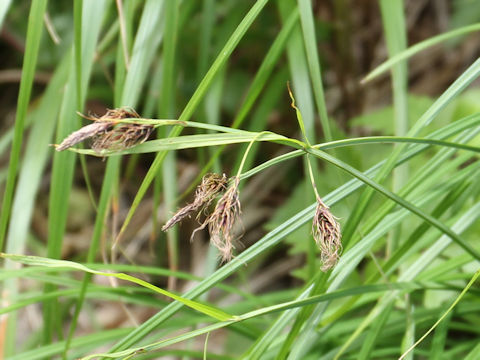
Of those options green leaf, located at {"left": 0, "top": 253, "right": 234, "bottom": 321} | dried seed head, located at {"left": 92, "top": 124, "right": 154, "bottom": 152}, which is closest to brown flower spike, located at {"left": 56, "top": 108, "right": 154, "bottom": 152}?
dried seed head, located at {"left": 92, "top": 124, "right": 154, "bottom": 152}

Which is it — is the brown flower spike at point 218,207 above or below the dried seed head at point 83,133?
below

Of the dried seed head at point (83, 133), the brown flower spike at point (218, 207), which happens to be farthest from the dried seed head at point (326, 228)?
the dried seed head at point (83, 133)

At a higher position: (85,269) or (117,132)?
(117,132)

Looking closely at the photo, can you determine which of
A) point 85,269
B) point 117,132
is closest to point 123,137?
point 117,132

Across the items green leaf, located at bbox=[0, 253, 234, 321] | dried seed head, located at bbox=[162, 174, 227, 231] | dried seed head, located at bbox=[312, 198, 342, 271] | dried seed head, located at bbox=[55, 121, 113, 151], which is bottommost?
green leaf, located at bbox=[0, 253, 234, 321]

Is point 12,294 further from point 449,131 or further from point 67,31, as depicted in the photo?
point 67,31

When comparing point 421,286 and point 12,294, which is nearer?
point 421,286

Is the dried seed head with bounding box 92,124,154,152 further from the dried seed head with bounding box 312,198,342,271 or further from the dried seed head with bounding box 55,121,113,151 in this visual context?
the dried seed head with bounding box 312,198,342,271

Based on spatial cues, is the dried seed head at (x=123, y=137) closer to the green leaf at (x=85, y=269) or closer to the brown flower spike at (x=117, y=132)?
the brown flower spike at (x=117, y=132)

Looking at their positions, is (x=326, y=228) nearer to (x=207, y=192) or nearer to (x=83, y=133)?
(x=207, y=192)

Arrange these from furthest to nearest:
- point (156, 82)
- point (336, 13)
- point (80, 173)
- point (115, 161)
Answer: point (80, 173), point (336, 13), point (156, 82), point (115, 161)

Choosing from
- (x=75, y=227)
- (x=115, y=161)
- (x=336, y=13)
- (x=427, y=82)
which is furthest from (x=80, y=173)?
(x=115, y=161)
